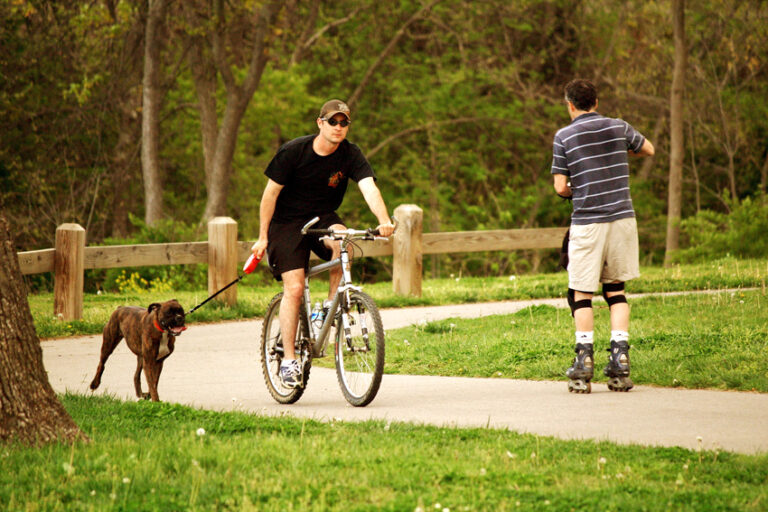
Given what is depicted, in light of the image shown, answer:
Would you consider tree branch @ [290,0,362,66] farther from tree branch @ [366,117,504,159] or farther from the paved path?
the paved path

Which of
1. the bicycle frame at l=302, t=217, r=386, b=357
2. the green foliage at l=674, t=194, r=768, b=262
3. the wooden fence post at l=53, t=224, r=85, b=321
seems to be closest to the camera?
the bicycle frame at l=302, t=217, r=386, b=357

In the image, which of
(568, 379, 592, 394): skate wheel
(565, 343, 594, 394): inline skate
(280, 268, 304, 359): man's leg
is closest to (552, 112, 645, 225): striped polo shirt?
(565, 343, 594, 394): inline skate

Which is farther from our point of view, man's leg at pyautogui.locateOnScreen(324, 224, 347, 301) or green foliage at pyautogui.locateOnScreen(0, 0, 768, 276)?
green foliage at pyautogui.locateOnScreen(0, 0, 768, 276)

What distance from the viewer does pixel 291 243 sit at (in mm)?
7527

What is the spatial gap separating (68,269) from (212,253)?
6.42ft

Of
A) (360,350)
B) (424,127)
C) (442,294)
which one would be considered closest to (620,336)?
(360,350)

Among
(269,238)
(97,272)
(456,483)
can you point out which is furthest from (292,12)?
(456,483)

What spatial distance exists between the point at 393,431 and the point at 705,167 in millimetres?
29778

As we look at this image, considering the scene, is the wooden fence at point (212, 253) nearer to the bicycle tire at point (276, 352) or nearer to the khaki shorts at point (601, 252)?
the bicycle tire at point (276, 352)

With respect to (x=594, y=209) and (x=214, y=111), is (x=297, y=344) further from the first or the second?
(x=214, y=111)

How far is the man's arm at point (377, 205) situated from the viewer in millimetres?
7086

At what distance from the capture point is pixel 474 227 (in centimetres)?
3522

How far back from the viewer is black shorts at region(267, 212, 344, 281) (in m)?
7.54

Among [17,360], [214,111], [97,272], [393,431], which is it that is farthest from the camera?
[214,111]
